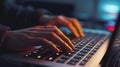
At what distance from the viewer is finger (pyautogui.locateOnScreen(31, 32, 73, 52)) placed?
58cm

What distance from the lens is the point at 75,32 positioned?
84 cm

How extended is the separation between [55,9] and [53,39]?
1.29 m

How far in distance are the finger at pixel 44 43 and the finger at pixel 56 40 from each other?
0.05ft

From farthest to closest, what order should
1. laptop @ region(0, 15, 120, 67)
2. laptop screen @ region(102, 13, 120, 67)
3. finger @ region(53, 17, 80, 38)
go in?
finger @ region(53, 17, 80, 38) → laptop @ region(0, 15, 120, 67) → laptop screen @ region(102, 13, 120, 67)

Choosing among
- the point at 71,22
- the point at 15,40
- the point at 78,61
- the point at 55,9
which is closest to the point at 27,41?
the point at 15,40

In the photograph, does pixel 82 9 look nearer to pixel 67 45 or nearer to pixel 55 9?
pixel 55 9

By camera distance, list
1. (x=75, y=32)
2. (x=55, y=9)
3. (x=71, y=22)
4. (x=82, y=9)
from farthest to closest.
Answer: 1. (x=82, y=9)
2. (x=55, y=9)
3. (x=71, y=22)
4. (x=75, y=32)

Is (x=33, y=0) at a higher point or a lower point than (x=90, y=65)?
higher

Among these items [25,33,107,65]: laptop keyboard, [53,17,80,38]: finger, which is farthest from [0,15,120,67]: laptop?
[53,17,80,38]: finger

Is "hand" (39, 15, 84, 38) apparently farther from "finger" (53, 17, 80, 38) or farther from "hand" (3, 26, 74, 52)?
"hand" (3, 26, 74, 52)

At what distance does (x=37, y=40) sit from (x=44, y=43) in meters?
0.02

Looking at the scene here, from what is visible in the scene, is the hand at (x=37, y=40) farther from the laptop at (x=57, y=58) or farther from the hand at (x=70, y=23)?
the hand at (x=70, y=23)

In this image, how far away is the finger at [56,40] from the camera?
0.58 meters

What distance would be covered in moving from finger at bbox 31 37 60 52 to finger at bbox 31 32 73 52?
15mm
